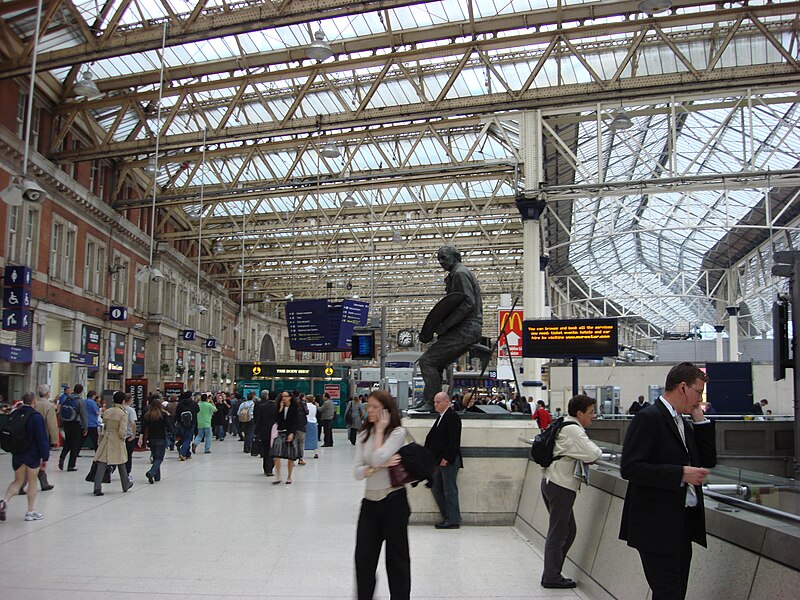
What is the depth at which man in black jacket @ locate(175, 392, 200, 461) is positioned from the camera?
59.6 ft

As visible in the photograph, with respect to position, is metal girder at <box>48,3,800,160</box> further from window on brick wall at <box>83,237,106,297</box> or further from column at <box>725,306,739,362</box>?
column at <box>725,306,739,362</box>

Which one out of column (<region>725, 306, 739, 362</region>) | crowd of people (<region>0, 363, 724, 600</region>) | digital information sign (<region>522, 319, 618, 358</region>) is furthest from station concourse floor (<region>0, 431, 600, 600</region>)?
column (<region>725, 306, 739, 362</region>)

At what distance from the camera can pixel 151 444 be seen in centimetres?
1382

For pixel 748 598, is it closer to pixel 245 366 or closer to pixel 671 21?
pixel 671 21

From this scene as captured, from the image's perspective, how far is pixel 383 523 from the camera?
490 centimetres

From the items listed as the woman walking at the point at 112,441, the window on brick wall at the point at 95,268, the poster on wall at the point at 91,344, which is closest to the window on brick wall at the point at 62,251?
the window on brick wall at the point at 95,268

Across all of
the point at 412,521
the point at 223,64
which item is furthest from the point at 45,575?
the point at 223,64

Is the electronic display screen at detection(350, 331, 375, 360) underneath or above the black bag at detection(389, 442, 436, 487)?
above

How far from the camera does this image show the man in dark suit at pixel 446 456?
7965 mm

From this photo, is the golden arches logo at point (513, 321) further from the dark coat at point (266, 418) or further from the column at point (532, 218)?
the dark coat at point (266, 418)

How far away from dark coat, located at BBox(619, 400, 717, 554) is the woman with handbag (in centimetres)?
1049

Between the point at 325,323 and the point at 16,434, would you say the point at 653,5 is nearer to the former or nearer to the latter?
the point at 16,434

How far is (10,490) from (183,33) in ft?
38.2

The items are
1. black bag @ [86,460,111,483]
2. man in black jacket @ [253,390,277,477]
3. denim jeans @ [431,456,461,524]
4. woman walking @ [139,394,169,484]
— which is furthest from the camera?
man in black jacket @ [253,390,277,477]
